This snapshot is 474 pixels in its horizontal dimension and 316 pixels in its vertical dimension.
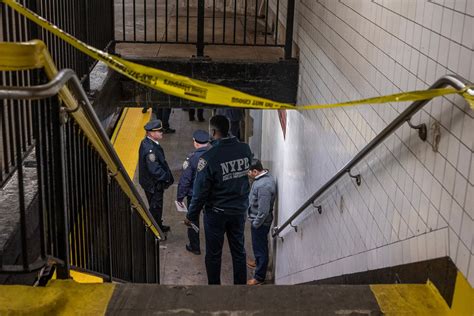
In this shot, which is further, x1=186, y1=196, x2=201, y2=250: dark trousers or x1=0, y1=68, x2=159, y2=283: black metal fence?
x1=186, y1=196, x2=201, y2=250: dark trousers

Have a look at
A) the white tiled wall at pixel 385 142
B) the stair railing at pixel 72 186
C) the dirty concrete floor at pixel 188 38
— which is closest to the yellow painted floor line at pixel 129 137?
the dirty concrete floor at pixel 188 38

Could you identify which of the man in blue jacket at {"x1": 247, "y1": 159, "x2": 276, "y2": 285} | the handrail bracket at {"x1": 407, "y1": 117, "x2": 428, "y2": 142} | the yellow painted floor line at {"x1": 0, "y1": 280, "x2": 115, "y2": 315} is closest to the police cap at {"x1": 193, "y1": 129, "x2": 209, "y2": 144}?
the man in blue jacket at {"x1": 247, "y1": 159, "x2": 276, "y2": 285}

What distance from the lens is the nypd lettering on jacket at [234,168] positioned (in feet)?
19.4

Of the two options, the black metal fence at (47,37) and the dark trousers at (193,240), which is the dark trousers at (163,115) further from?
the black metal fence at (47,37)

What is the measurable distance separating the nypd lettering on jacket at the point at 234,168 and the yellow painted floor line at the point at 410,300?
316cm

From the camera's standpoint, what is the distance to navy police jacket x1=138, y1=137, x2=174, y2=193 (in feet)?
25.8

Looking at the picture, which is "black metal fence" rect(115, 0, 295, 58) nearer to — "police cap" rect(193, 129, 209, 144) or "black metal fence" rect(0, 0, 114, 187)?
"black metal fence" rect(0, 0, 114, 187)

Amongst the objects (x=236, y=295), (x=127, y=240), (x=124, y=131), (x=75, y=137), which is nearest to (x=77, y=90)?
(x=75, y=137)

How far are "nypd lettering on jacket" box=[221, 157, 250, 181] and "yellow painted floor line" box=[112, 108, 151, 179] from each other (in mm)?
2731

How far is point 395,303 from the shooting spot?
2715mm

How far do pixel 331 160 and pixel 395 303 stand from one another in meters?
2.41

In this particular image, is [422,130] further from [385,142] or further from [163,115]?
[163,115]

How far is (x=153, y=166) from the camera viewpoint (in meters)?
7.89

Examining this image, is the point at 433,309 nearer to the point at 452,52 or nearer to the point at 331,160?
the point at 452,52
